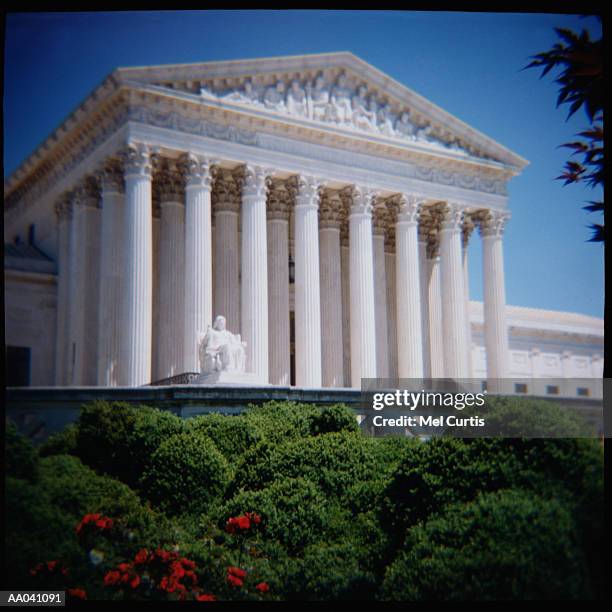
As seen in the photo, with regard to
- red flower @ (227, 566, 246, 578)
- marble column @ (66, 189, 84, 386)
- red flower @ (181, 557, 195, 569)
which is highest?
Answer: marble column @ (66, 189, 84, 386)

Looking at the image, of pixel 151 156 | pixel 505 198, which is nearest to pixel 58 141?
pixel 151 156

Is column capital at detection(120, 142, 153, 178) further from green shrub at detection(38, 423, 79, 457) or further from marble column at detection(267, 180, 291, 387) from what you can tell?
green shrub at detection(38, 423, 79, 457)

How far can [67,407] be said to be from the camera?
20.2 meters

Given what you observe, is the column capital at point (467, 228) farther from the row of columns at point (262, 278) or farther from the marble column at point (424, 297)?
the marble column at point (424, 297)

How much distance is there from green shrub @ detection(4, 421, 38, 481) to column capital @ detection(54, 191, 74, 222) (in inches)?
900

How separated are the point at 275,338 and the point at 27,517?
78.6 ft

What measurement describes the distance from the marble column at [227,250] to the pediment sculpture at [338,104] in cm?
339

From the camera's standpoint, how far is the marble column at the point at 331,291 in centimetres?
3909

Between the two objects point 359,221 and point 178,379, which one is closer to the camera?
point 178,379

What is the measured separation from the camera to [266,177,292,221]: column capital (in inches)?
1526

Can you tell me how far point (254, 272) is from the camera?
34.5 meters

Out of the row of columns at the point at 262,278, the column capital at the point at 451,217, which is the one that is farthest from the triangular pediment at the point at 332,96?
the row of columns at the point at 262,278

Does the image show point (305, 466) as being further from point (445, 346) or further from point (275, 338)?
point (445, 346)

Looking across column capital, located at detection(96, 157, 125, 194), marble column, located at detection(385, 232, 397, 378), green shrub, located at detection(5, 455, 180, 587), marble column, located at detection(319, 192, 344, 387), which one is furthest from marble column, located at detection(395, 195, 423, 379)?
green shrub, located at detection(5, 455, 180, 587)
